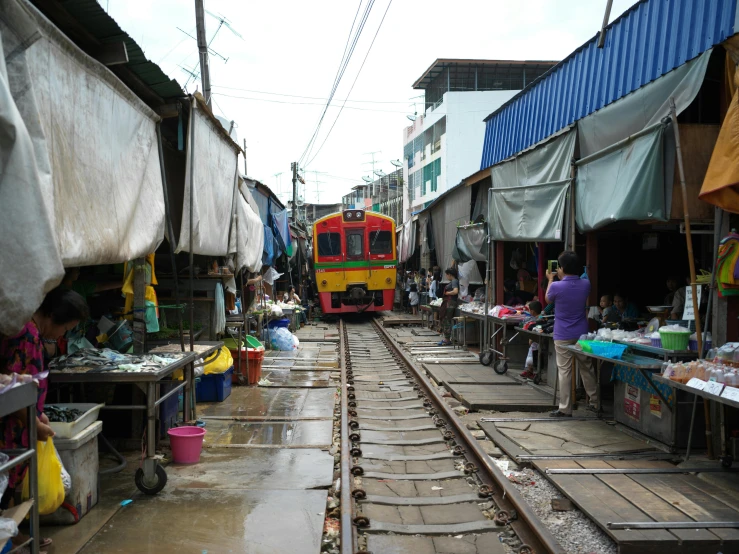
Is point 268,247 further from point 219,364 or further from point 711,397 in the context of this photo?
point 711,397

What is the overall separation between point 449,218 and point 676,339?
10.3m

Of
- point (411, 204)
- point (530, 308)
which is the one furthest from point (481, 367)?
point (411, 204)

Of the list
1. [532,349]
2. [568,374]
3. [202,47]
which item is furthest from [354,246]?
[568,374]

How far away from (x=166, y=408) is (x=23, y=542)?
116 inches

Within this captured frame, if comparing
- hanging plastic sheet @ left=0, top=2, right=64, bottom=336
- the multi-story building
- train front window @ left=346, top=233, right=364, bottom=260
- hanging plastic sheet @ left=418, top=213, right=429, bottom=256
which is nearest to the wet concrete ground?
hanging plastic sheet @ left=0, top=2, right=64, bottom=336

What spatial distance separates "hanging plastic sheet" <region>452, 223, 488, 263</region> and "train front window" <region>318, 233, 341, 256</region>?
5412 millimetres

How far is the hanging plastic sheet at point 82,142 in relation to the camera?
3096mm

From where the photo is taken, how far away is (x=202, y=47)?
11.3 m

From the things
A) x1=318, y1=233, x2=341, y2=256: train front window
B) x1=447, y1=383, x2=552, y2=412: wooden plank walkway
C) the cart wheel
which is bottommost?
x1=447, y1=383, x2=552, y2=412: wooden plank walkway

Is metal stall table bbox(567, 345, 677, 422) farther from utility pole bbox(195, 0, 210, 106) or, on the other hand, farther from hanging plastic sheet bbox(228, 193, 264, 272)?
utility pole bbox(195, 0, 210, 106)

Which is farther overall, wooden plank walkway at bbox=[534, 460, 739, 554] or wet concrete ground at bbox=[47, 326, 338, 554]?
wet concrete ground at bbox=[47, 326, 338, 554]

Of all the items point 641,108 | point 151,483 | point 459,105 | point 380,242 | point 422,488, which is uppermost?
point 459,105

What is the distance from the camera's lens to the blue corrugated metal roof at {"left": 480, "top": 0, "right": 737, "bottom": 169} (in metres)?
5.83

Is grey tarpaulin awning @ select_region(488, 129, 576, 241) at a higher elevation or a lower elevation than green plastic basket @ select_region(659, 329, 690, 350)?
higher
